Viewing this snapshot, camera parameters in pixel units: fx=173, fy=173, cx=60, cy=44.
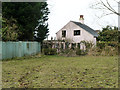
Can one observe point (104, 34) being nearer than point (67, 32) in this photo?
Yes

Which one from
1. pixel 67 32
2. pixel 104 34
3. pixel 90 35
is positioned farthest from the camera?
pixel 67 32

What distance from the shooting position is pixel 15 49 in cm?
1692

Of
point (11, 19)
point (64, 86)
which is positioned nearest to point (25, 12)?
point (11, 19)

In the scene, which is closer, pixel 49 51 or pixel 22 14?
pixel 22 14

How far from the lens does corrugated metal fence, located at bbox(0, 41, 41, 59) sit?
586 inches

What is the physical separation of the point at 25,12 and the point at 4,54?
872cm

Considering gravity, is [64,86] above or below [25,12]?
below

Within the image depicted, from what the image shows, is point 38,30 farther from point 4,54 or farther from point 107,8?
point 107,8

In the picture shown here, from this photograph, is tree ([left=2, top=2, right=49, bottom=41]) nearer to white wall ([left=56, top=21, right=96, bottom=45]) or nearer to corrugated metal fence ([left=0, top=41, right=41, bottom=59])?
corrugated metal fence ([left=0, top=41, right=41, bottom=59])

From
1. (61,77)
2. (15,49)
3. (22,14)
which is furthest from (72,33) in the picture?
(61,77)

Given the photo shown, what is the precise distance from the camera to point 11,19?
21328 mm

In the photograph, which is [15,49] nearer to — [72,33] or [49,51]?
[49,51]

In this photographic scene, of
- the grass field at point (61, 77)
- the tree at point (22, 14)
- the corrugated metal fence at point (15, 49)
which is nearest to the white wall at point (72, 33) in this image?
the tree at point (22, 14)

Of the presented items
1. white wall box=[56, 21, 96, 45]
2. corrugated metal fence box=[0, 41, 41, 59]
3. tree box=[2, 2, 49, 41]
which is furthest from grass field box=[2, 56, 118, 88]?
white wall box=[56, 21, 96, 45]
